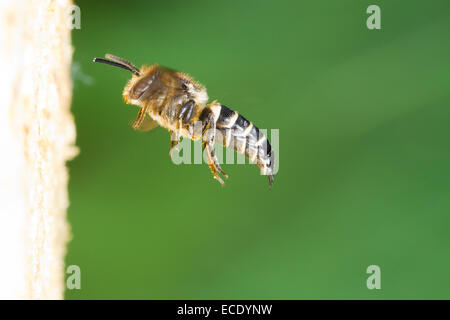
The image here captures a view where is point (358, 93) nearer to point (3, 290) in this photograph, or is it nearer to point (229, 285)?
point (229, 285)

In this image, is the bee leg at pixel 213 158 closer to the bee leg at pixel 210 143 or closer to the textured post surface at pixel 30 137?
the bee leg at pixel 210 143

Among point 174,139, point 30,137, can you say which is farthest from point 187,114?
point 30,137

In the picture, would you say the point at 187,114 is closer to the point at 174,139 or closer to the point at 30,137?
the point at 174,139

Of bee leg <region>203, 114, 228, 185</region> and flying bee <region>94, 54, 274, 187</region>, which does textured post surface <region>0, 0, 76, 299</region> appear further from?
bee leg <region>203, 114, 228, 185</region>

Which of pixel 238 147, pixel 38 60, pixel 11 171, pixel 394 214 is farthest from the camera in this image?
pixel 394 214

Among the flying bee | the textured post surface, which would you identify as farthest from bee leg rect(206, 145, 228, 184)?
the textured post surface

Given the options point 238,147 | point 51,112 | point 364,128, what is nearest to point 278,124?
point 364,128

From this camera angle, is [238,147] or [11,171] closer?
[11,171]
